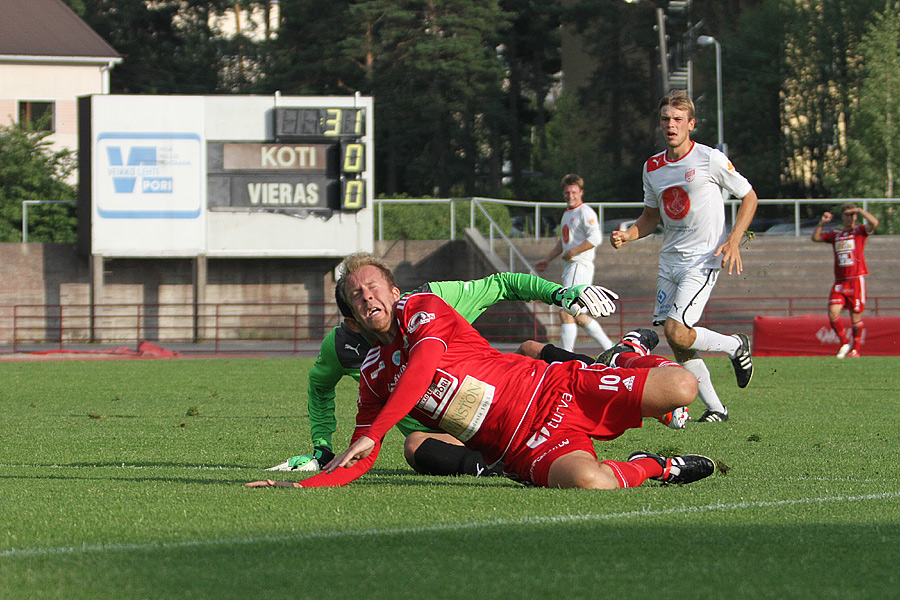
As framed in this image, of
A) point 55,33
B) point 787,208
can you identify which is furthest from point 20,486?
point 55,33

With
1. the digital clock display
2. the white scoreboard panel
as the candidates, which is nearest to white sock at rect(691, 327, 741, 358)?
the white scoreboard panel

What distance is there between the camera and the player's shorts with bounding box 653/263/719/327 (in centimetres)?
826

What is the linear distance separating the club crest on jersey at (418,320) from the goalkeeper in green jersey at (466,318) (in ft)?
1.37

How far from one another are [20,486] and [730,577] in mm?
3607

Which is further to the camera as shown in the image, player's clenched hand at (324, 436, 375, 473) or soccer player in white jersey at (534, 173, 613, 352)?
soccer player in white jersey at (534, 173, 613, 352)

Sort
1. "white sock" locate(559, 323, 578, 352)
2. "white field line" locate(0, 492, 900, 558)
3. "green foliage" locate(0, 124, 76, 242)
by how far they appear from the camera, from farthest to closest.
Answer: "green foliage" locate(0, 124, 76, 242) < "white sock" locate(559, 323, 578, 352) < "white field line" locate(0, 492, 900, 558)

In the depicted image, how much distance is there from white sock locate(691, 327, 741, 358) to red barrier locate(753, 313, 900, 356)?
11.6 meters

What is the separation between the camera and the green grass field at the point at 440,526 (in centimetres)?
325

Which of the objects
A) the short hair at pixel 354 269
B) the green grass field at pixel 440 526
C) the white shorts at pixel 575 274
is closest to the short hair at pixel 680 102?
the green grass field at pixel 440 526

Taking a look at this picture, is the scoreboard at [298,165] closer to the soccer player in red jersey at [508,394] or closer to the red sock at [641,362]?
the red sock at [641,362]

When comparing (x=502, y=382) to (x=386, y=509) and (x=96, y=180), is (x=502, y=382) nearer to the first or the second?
(x=386, y=509)

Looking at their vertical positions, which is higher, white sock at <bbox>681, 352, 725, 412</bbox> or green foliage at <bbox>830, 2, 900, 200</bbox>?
green foliage at <bbox>830, 2, 900, 200</bbox>

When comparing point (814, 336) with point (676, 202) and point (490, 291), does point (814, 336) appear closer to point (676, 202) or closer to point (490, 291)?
point (676, 202)

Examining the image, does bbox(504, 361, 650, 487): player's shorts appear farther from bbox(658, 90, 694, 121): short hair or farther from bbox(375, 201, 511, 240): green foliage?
bbox(375, 201, 511, 240): green foliage
